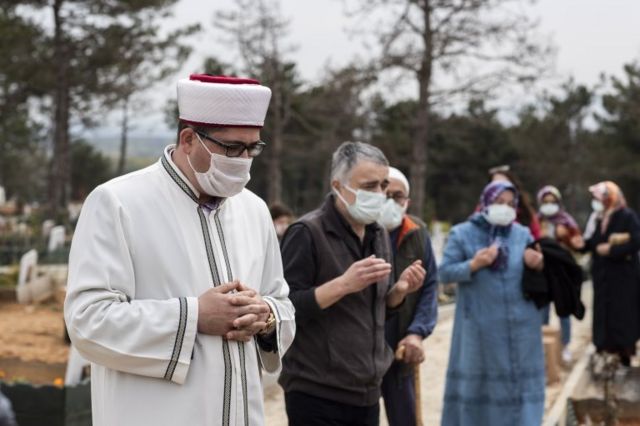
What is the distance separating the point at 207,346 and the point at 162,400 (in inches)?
7.9

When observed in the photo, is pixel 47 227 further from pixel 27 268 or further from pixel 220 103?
pixel 220 103

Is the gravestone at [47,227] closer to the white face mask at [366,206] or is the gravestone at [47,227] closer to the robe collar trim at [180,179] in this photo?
the white face mask at [366,206]

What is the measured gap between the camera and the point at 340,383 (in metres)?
4.40

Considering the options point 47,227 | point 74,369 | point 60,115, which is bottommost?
point 47,227

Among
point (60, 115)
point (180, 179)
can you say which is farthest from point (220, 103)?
point (60, 115)

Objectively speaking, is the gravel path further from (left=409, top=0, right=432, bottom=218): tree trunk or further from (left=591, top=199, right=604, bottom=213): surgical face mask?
(left=409, top=0, right=432, bottom=218): tree trunk

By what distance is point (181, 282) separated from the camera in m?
3.07

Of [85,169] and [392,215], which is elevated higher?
A: [392,215]

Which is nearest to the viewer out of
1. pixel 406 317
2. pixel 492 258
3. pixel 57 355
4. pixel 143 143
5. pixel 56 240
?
pixel 406 317

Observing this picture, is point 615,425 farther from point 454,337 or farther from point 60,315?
point 60,315

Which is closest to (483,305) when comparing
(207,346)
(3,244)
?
(207,346)

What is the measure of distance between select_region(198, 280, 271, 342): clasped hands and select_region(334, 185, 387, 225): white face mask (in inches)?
60.2

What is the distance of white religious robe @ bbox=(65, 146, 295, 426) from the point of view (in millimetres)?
2936

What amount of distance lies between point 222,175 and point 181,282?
34 centimetres
